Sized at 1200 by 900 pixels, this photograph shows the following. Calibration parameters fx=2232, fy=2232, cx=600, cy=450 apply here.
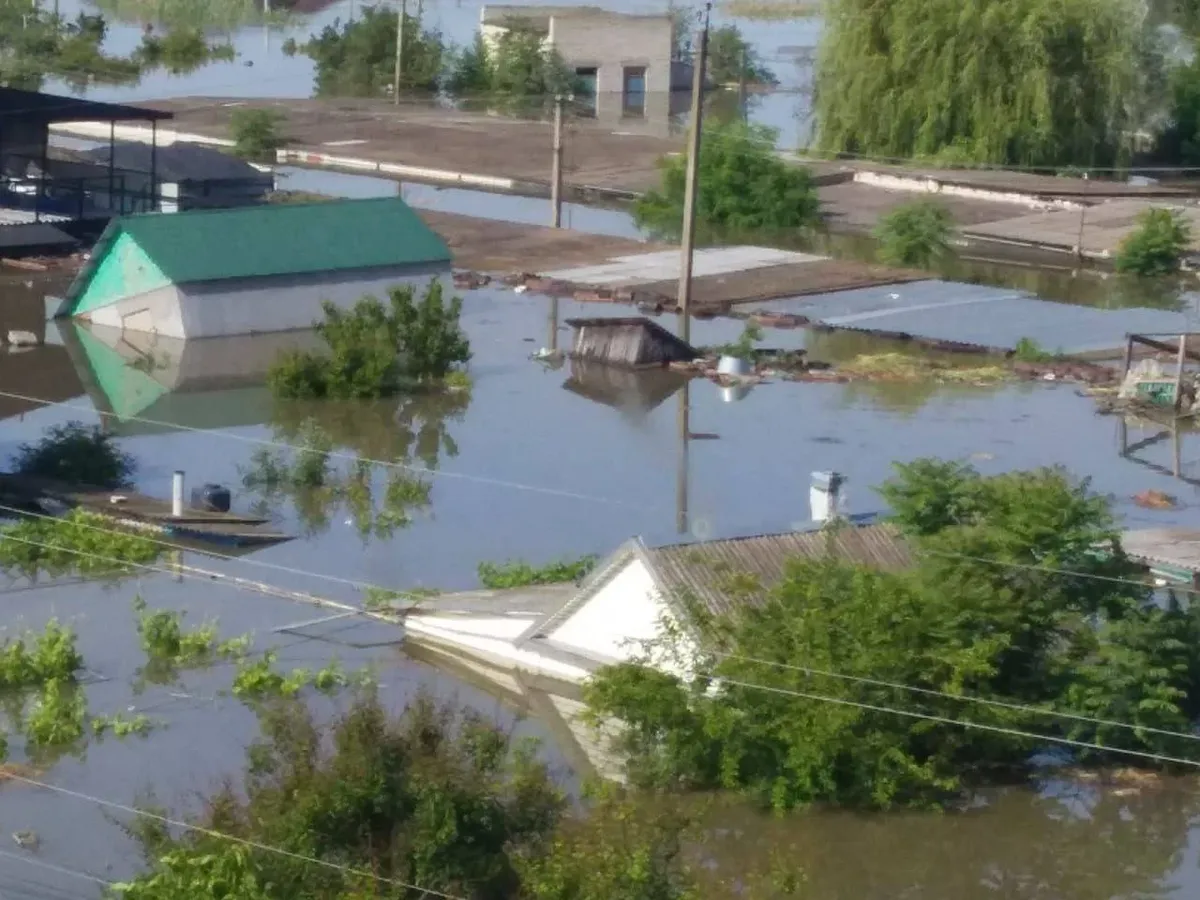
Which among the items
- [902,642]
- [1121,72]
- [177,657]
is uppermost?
[1121,72]

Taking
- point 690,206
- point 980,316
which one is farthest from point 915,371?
point 690,206

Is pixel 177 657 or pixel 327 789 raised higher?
pixel 327 789

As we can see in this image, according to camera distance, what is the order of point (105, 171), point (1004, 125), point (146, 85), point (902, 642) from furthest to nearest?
point (146, 85) < point (1004, 125) < point (105, 171) < point (902, 642)

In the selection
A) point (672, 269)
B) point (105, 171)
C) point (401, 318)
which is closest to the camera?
point (401, 318)

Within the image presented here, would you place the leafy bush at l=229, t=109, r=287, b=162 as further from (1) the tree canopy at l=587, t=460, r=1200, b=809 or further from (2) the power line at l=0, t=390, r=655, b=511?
(1) the tree canopy at l=587, t=460, r=1200, b=809

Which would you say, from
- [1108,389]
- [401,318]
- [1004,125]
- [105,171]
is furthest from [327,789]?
[1004,125]

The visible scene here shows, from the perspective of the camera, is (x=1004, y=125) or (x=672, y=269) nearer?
(x=672, y=269)

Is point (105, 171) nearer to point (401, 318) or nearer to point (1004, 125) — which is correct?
point (401, 318)

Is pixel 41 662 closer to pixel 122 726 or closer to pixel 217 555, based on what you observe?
pixel 122 726
